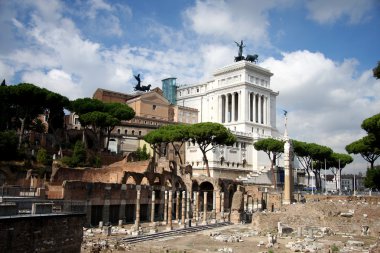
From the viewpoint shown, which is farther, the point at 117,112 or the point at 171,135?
the point at 117,112

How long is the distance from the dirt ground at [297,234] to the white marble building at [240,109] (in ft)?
91.1

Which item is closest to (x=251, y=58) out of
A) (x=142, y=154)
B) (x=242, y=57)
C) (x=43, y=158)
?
(x=242, y=57)

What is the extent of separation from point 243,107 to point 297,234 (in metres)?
45.1

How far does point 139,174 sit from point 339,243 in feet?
70.2

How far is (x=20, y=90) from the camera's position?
45.8 metres

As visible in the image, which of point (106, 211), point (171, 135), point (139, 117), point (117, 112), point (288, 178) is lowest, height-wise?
point (106, 211)

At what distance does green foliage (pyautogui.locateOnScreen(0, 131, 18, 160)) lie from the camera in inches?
1548

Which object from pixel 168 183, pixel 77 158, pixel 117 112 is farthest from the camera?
pixel 117 112

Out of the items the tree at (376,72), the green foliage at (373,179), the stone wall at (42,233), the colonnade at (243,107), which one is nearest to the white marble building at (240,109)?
the colonnade at (243,107)

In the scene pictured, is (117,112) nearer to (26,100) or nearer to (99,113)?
(99,113)

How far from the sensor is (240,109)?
75.2 meters

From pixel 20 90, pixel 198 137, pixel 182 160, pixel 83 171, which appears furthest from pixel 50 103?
pixel 182 160

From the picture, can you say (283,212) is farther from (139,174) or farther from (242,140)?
(242,140)

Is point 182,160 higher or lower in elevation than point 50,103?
lower
